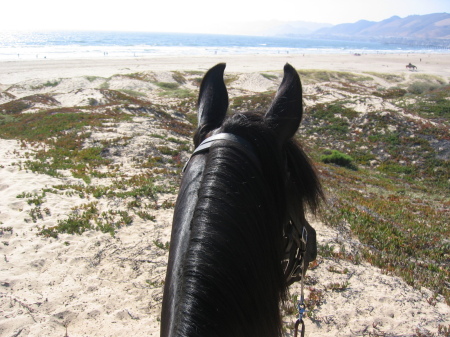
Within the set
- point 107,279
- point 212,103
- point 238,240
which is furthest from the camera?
point 107,279

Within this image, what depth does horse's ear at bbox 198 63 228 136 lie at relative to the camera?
1.76 m

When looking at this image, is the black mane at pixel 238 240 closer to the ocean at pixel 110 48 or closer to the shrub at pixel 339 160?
the shrub at pixel 339 160

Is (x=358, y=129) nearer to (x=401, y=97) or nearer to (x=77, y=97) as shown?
(x=401, y=97)

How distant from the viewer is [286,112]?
4.90 ft

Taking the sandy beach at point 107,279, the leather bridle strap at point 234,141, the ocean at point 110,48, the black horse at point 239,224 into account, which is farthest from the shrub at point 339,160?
the ocean at point 110,48

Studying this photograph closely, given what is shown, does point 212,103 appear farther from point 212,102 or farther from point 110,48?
point 110,48

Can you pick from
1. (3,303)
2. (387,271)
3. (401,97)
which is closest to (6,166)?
(3,303)

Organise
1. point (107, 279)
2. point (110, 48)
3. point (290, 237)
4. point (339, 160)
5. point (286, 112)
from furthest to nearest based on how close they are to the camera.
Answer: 1. point (110, 48)
2. point (339, 160)
3. point (107, 279)
4. point (290, 237)
5. point (286, 112)

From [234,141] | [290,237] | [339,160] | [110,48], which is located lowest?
[339,160]

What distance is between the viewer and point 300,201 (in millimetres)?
1648

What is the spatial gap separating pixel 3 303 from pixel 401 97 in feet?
101

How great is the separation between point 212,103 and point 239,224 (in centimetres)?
91

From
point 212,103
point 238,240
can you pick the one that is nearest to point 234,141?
point 238,240

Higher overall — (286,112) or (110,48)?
(110,48)
